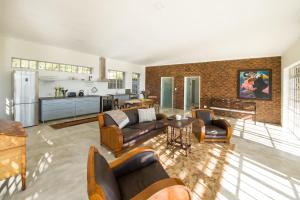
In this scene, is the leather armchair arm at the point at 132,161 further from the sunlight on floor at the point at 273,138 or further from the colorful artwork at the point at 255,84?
the colorful artwork at the point at 255,84

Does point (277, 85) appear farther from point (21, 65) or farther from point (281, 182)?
point (21, 65)

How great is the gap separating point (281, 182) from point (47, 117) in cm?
634

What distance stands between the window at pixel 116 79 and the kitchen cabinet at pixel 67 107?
5.16ft

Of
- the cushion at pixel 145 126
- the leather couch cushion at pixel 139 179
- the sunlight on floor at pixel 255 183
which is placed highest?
the cushion at pixel 145 126

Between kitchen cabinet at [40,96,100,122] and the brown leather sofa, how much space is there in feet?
10.1

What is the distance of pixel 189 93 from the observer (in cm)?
874

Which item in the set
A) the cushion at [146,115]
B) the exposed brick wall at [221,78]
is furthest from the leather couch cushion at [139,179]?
the exposed brick wall at [221,78]

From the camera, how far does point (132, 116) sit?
3.89m

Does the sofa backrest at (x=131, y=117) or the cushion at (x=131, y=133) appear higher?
the sofa backrest at (x=131, y=117)

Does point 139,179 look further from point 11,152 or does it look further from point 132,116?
point 132,116

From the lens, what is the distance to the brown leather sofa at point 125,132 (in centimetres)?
292

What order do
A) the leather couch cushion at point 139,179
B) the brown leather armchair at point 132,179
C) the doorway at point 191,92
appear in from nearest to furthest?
the brown leather armchair at point 132,179
the leather couch cushion at point 139,179
the doorway at point 191,92

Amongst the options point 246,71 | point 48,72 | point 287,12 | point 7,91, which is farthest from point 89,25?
point 246,71

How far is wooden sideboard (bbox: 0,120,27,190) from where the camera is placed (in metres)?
1.80
